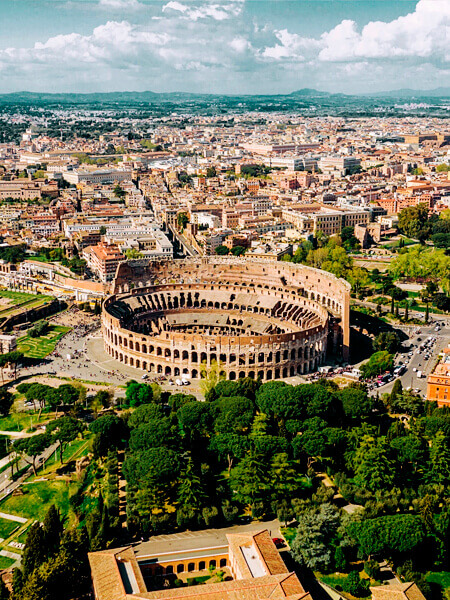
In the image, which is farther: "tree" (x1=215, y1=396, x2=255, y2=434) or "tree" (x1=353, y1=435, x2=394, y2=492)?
"tree" (x1=215, y1=396, x2=255, y2=434)

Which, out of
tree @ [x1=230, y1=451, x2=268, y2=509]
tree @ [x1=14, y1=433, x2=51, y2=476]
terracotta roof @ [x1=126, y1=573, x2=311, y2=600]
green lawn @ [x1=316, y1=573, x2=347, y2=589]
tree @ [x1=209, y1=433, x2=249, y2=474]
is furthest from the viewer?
tree @ [x1=14, y1=433, x2=51, y2=476]

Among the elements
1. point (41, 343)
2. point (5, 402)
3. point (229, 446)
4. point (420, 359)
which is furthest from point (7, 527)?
point (420, 359)


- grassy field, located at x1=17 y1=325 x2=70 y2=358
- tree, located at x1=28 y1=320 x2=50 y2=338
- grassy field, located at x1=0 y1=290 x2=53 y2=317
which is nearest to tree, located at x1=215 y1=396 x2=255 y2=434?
grassy field, located at x1=17 y1=325 x2=70 y2=358

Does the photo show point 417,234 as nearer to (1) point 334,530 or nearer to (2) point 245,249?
(2) point 245,249

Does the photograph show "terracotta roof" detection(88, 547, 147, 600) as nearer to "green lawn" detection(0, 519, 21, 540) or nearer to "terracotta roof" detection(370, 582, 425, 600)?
"green lawn" detection(0, 519, 21, 540)

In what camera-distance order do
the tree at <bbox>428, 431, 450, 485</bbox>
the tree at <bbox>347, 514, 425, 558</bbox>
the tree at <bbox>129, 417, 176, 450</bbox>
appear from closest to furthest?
the tree at <bbox>347, 514, 425, 558</bbox>
the tree at <bbox>428, 431, 450, 485</bbox>
the tree at <bbox>129, 417, 176, 450</bbox>

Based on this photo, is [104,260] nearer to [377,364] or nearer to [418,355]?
[418,355]

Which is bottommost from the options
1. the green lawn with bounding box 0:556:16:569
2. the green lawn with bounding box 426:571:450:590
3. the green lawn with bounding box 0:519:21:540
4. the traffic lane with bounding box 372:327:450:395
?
the green lawn with bounding box 426:571:450:590
